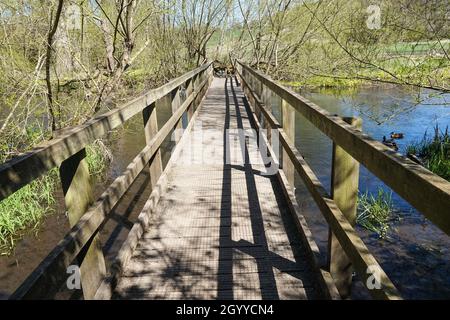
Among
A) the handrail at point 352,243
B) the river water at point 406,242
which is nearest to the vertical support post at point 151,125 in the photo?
the handrail at point 352,243

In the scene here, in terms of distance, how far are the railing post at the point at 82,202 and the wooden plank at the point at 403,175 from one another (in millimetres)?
1557

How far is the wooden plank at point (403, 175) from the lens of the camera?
1247mm

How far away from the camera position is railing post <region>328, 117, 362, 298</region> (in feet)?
7.94

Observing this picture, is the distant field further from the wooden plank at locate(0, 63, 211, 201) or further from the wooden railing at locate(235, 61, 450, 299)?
the wooden plank at locate(0, 63, 211, 201)

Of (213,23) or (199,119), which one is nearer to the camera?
(199,119)

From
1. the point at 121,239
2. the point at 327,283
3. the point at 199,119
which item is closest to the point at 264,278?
the point at 327,283

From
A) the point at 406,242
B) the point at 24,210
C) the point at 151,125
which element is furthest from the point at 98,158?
the point at 406,242

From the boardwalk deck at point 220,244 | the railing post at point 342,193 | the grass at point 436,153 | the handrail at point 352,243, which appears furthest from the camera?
the grass at point 436,153

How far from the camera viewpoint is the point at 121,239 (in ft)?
19.4

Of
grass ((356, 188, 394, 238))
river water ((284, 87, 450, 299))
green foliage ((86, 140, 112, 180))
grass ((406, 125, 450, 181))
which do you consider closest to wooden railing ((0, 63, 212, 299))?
river water ((284, 87, 450, 299))

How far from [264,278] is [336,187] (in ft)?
2.93

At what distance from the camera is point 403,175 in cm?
146

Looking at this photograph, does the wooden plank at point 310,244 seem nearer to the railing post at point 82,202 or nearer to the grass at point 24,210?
the railing post at point 82,202

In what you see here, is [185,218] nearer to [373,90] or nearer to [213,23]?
Result: [213,23]
